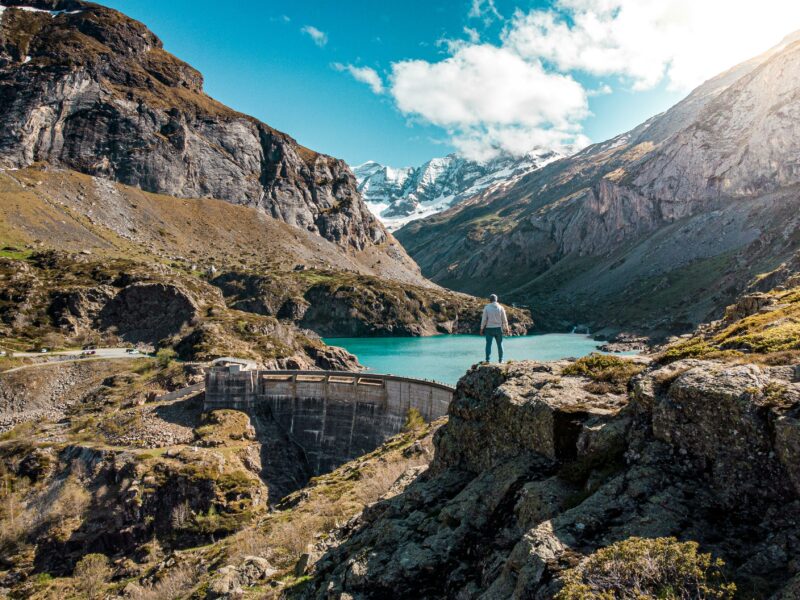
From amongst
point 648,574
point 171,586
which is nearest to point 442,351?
point 171,586

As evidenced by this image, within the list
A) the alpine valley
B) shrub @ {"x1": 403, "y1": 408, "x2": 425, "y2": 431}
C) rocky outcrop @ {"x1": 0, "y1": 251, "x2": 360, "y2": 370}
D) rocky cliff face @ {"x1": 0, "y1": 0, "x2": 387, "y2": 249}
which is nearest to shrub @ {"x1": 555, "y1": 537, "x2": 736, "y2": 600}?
the alpine valley

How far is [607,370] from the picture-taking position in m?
11.9

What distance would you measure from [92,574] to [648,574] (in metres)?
41.5

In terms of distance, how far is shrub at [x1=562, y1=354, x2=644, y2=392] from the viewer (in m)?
11.3

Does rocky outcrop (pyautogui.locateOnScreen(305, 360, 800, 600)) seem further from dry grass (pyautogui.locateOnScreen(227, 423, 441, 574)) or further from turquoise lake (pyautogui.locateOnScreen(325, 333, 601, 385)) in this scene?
turquoise lake (pyautogui.locateOnScreen(325, 333, 601, 385))

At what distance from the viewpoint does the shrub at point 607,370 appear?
37.2 feet

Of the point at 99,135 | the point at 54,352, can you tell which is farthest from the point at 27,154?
the point at 54,352

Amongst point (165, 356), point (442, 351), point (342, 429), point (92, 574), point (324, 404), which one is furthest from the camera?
point (442, 351)

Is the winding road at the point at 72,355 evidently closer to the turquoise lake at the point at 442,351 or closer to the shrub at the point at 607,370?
the turquoise lake at the point at 442,351

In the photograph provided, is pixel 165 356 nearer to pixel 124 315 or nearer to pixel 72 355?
pixel 72 355

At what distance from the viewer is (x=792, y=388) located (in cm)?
692

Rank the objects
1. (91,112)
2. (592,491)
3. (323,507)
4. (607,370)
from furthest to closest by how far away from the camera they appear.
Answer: (91,112) → (323,507) → (607,370) → (592,491)

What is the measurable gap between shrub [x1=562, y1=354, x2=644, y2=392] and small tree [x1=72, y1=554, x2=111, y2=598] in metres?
33.2

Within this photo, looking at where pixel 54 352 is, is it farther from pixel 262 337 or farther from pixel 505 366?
pixel 505 366
